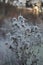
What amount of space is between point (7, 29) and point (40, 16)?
0.76m

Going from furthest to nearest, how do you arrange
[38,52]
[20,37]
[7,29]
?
[7,29]
[38,52]
[20,37]

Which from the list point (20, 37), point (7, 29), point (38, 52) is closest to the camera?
point (20, 37)

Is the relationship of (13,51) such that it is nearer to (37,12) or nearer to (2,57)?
(2,57)

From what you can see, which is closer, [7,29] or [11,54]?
[11,54]

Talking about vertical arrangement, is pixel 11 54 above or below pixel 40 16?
below

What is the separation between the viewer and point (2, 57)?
374 cm

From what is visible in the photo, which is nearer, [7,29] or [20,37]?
[20,37]

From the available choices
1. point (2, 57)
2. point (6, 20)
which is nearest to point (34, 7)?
point (6, 20)

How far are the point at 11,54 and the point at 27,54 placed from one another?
272 millimetres

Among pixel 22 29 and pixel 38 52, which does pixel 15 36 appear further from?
pixel 38 52

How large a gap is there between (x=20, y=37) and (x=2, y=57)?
1.61 feet

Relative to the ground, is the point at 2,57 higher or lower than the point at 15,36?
lower

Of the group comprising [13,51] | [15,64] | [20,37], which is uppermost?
[20,37]

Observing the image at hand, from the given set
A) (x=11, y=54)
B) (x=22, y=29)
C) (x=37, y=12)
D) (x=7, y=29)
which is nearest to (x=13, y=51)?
(x=11, y=54)
